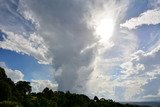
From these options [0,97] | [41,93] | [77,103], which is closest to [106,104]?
[77,103]

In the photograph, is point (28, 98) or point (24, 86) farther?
point (24, 86)

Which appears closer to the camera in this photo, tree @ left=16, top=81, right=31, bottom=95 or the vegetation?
the vegetation

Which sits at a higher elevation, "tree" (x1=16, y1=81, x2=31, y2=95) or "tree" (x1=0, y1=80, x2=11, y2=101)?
"tree" (x1=16, y1=81, x2=31, y2=95)

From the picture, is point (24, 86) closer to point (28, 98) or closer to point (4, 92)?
point (28, 98)

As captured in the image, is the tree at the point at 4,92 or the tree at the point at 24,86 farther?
the tree at the point at 24,86

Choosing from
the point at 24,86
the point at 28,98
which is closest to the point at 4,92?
the point at 28,98

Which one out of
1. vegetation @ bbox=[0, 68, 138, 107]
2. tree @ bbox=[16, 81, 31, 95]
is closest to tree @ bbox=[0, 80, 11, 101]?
vegetation @ bbox=[0, 68, 138, 107]

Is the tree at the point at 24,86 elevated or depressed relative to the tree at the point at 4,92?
elevated

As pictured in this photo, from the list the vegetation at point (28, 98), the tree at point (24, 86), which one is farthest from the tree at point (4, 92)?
the tree at point (24, 86)

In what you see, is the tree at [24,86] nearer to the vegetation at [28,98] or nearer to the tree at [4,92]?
the vegetation at [28,98]

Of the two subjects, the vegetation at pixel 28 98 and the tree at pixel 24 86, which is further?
the tree at pixel 24 86

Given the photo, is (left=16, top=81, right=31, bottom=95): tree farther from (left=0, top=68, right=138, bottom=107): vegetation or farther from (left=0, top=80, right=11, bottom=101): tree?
(left=0, top=80, right=11, bottom=101): tree

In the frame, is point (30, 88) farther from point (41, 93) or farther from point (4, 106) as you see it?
point (4, 106)

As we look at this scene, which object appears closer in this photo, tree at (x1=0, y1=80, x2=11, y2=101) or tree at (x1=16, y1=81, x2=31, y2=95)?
tree at (x1=0, y1=80, x2=11, y2=101)
